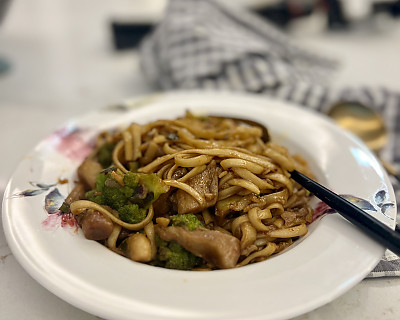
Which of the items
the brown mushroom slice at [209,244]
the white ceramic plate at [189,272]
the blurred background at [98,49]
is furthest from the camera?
the blurred background at [98,49]

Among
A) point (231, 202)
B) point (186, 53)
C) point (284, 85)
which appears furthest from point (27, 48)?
point (231, 202)

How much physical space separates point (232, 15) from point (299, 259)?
2.76m

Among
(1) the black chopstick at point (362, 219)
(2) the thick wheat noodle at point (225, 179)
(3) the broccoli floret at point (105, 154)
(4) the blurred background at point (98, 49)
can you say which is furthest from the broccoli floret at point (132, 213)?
(4) the blurred background at point (98, 49)

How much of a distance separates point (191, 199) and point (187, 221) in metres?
0.12

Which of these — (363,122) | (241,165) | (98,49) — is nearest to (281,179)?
(241,165)

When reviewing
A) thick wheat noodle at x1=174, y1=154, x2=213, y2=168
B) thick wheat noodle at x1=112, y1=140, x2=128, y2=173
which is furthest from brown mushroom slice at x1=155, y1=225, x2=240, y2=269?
thick wheat noodle at x1=112, y1=140, x2=128, y2=173

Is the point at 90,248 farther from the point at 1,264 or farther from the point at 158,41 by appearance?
the point at 158,41

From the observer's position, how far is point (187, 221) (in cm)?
158

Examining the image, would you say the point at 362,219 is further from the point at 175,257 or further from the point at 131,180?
the point at 131,180

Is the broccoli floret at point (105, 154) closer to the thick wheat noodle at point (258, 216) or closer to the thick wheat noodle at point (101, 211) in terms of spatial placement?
the thick wheat noodle at point (101, 211)

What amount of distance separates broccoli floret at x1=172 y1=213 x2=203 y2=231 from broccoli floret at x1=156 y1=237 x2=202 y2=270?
0.08 meters

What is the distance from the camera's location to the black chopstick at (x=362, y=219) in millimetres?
1372

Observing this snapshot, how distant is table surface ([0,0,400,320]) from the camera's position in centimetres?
154

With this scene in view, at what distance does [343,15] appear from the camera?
4918mm
